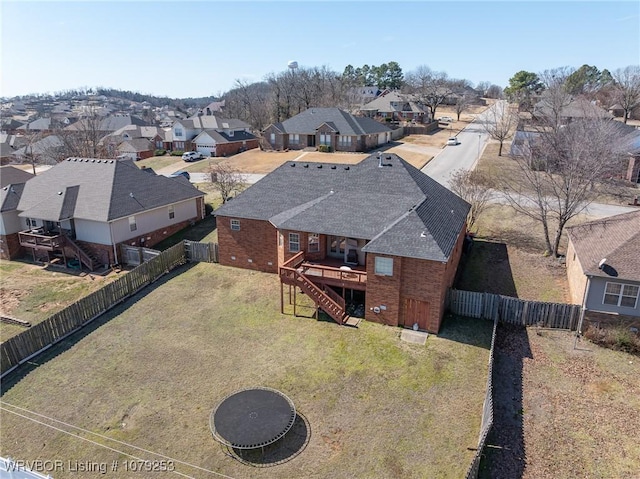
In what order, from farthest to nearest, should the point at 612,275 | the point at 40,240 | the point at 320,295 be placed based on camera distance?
the point at 40,240
the point at 320,295
the point at 612,275

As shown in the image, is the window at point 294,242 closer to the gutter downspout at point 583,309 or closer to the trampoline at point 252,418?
the trampoline at point 252,418

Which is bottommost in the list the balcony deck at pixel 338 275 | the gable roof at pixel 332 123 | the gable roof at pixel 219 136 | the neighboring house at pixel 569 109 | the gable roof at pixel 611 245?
the balcony deck at pixel 338 275

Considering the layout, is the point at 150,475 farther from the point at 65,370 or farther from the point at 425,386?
the point at 425,386

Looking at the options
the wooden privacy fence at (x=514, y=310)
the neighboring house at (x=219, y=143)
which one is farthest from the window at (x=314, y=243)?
the neighboring house at (x=219, y=143)

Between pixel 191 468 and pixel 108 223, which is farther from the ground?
pixel 108 223

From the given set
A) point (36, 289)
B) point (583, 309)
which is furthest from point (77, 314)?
point (583, 309)

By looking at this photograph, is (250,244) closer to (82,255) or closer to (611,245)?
(82,255)

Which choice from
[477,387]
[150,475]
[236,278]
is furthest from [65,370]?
[477,387]
